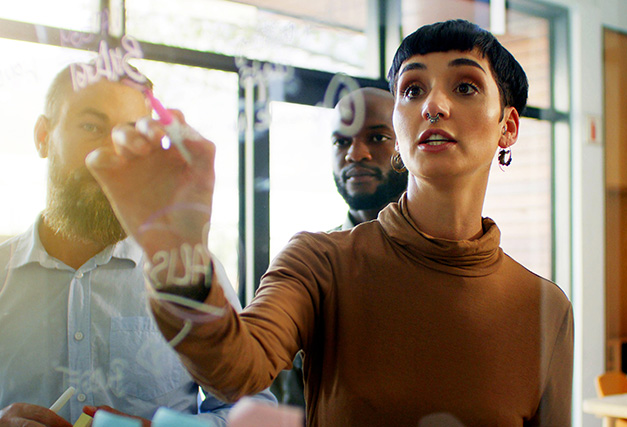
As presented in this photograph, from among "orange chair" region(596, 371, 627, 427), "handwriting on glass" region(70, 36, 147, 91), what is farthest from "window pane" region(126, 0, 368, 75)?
"orange chair" region(596, 371, 627, 427)

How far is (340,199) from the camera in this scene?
0.48 meters

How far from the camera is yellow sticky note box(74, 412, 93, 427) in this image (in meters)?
0.32

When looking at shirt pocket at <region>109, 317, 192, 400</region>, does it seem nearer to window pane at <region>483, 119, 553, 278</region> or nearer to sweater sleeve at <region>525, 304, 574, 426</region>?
sweater sleeve at <region>525, 304, 574, 426</region>

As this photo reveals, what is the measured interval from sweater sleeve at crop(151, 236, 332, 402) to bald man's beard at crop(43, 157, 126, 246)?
0.46 ft

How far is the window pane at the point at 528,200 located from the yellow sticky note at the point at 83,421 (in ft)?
1.66

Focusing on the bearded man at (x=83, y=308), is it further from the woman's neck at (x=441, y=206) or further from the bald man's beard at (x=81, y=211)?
the woman's neck at (x=441, y=206)

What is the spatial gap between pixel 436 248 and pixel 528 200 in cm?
55

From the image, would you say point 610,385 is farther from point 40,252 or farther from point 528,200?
point 40,252

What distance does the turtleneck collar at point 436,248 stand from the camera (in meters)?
0.33

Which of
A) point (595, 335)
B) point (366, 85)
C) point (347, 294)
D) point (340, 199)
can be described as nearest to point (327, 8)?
point (366, 85)

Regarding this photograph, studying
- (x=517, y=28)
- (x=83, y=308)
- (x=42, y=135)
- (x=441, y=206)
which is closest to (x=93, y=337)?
(x=83, y=308)

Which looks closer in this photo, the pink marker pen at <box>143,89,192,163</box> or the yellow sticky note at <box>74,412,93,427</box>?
the pink marker pen at <box>143,89,192,163</box>

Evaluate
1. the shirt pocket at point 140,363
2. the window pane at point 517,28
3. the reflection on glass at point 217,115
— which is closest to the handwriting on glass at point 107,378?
the shirt pocket at point 140,363

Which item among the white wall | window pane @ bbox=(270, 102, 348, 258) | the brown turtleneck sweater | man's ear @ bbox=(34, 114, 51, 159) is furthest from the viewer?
the white wall
